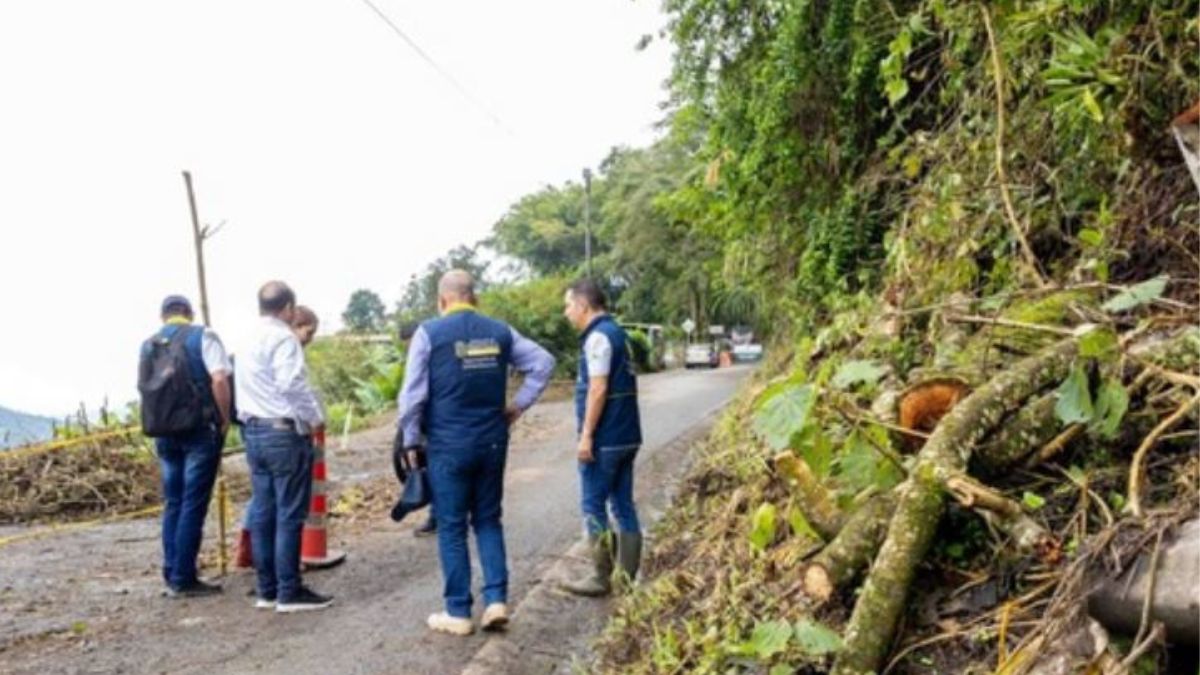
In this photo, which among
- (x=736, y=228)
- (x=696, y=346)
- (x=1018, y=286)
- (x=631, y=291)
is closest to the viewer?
(x=1018, y=286)

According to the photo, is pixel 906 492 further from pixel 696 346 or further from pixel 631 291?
pixel 631 291

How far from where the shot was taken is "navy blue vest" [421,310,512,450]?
4.73 metres

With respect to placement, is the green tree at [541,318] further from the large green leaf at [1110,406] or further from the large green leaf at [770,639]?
the large green leaf at [1110,406]

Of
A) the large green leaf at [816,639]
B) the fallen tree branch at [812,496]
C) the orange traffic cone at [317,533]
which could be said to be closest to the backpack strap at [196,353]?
the orange traffic cone at [317,533]

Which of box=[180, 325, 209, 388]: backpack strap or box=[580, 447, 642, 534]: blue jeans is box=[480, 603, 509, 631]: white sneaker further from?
box=[180, 325, 209, 388]: backpack strap

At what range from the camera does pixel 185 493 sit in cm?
573

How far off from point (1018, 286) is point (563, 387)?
1855cm

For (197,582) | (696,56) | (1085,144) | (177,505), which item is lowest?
(197,582)

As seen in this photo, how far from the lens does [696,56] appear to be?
331 inches

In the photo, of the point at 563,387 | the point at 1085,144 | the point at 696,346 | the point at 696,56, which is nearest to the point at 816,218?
the point at 696,56

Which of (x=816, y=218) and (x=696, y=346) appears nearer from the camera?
(x=816, y=218)

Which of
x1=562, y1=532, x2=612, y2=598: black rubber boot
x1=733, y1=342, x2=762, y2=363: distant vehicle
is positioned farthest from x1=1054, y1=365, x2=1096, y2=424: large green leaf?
x1=733, y1=342, x2=762, y2=363: distant vehicle

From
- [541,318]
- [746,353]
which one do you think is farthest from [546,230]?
[541,318]

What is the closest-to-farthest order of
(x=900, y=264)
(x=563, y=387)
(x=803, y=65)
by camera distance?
(x=900, y=264) → (x=803, y=65) → (x=563, y=387)
